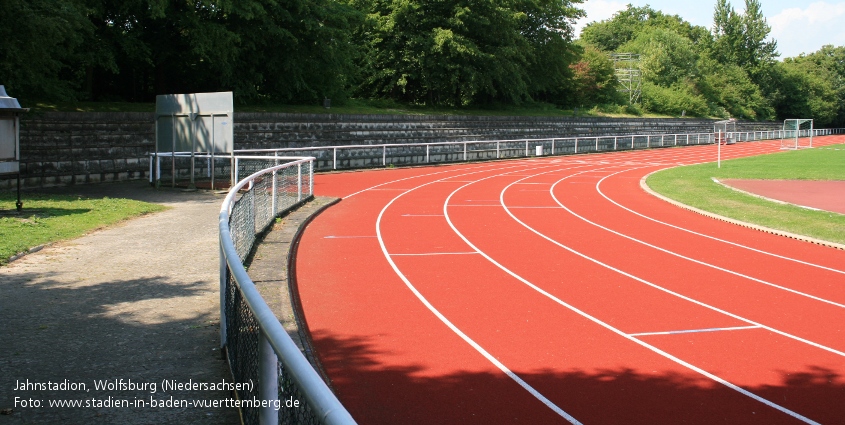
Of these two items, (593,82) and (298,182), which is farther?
(593,82)

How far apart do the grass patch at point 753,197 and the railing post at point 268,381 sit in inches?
499

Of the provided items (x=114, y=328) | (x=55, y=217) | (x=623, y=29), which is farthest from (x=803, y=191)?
(x=623, y=29)

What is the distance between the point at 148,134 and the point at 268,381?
22.2 meters

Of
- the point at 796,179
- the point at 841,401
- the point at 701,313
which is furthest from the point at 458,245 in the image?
the point at 796,179

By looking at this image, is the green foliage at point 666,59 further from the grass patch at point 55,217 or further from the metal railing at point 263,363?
the metal railing at point 263,363

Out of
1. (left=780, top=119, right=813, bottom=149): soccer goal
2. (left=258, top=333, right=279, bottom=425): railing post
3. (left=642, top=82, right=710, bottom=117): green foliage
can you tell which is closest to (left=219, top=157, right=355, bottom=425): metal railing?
(left=258, top=333, right=279, bottom=425): railing post

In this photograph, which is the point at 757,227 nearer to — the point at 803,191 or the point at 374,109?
the point at 803,191

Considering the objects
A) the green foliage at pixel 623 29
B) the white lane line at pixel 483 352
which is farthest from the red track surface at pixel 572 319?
the green foliage at pixel 623 29

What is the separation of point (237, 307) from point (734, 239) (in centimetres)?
1136

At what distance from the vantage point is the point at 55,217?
13.7 meters

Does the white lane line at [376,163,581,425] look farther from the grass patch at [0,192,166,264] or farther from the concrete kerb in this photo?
the concrete kerb

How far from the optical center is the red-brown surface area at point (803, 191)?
64.2 feet

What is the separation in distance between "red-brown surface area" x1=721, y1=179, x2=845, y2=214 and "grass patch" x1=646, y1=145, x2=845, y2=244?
3.10 feet

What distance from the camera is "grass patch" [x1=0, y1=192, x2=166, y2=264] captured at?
36.3ft
